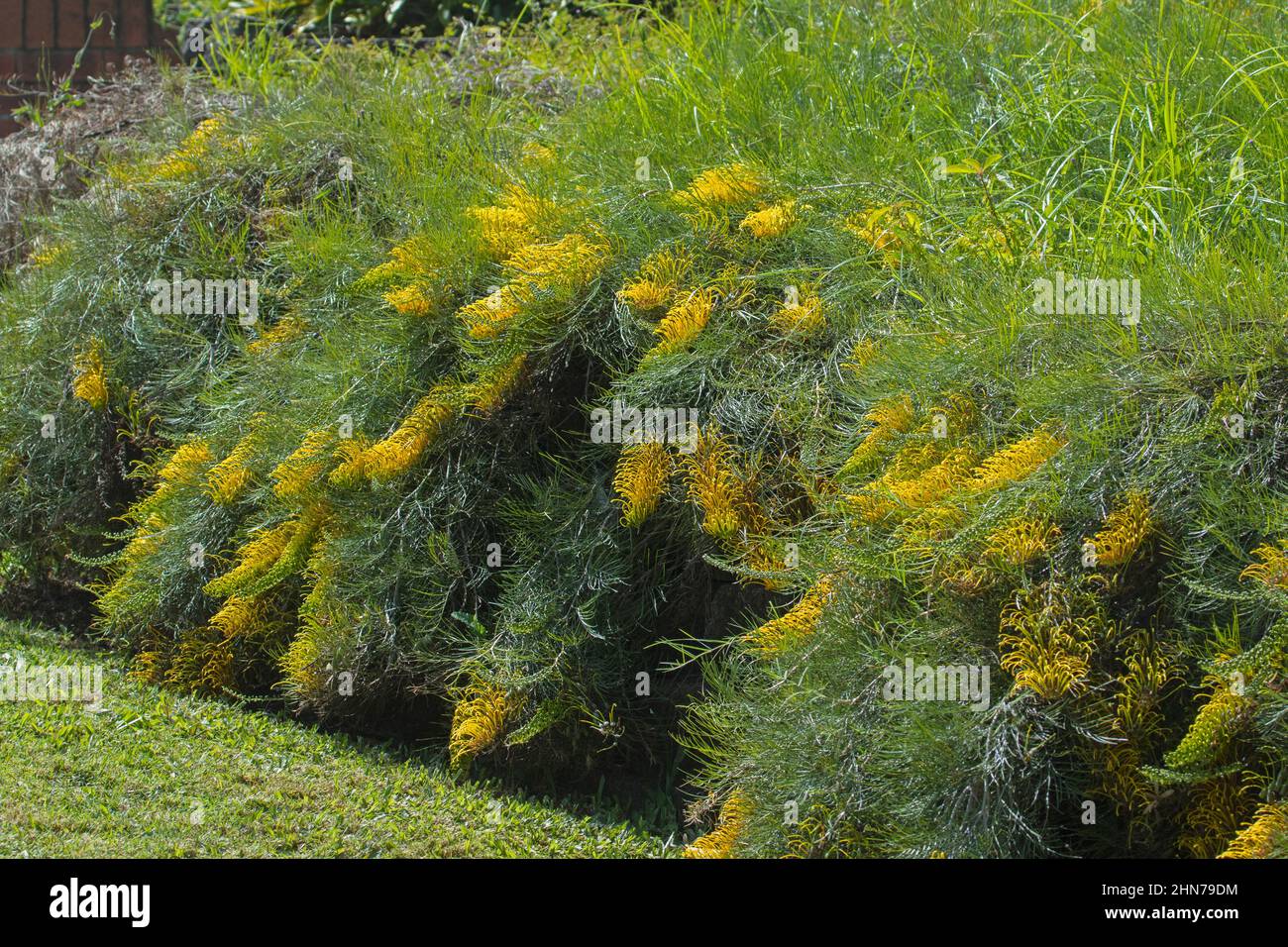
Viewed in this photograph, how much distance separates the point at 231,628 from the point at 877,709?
112 inches

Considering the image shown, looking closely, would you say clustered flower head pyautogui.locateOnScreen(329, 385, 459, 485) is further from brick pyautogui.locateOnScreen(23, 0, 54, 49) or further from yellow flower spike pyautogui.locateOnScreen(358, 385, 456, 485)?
brick pyautogui.locateOnScreen(23, 0, 54, 49)

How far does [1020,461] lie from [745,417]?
1.16 meters

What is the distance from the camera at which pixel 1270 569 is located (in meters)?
3.40

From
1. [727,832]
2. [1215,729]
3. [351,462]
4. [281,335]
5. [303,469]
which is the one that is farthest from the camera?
[281,335]

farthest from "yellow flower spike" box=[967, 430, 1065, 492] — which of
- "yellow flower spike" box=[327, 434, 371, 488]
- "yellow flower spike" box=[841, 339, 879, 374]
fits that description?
"yellow flower spike" box=[327, 434, 371, 488]

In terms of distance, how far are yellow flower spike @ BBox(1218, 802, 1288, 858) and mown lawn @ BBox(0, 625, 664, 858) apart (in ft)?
6.26

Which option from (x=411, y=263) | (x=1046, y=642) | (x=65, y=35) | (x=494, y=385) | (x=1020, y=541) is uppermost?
(x=65, y=35)

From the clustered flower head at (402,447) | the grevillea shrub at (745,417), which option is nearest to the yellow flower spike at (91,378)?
the grevillea shrub at (745,417)

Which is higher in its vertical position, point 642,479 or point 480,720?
point 642,479

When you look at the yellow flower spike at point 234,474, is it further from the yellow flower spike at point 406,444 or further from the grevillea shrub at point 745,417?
the yellow flower spike at point 406,444

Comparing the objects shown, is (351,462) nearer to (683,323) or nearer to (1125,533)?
(683,323)

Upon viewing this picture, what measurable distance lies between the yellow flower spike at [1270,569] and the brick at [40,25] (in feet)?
28.5

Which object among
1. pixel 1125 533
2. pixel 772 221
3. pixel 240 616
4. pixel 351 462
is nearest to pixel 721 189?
pixel 772 221
